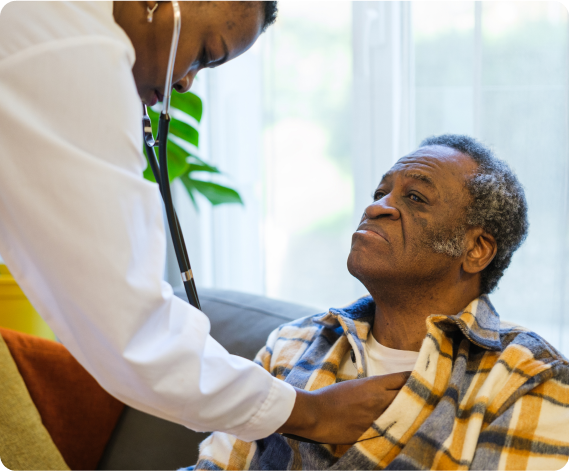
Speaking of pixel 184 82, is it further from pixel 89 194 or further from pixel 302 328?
pixel 302 328

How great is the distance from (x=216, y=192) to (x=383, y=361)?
1.07 metres

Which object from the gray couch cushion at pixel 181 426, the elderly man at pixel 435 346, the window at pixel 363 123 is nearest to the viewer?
the elderly man at pixel 435 346

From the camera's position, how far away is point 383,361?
131 centimetres

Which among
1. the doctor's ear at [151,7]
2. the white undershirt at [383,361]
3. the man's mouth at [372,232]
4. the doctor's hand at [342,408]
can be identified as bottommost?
the white undershirt at [383,361]

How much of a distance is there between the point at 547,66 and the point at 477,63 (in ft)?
0.68

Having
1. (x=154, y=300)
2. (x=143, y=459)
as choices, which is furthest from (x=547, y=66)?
(x=143, y=459)

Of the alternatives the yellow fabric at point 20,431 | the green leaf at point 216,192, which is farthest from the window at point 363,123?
the yellow fabric at point 20,431

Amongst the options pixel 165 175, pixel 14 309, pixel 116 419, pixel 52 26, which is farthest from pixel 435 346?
pixel 14 309

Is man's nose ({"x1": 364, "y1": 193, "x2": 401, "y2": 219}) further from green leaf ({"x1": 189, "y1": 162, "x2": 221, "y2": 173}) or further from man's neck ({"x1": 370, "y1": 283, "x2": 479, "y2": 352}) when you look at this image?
green leaf ({"x1": 189, "y1": 162, "x2": 221, "y2": 173})

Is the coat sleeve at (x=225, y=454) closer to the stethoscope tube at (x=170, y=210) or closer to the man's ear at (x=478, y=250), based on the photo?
the stethoscope tube at (x=170, y=210)

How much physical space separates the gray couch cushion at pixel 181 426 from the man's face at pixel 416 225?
430 millimetres

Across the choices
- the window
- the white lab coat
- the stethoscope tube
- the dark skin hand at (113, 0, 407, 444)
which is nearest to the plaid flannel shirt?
the dark skin hand at (113, 0, 407, 444)

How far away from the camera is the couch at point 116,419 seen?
1.51m

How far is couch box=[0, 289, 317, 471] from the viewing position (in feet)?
4.95
